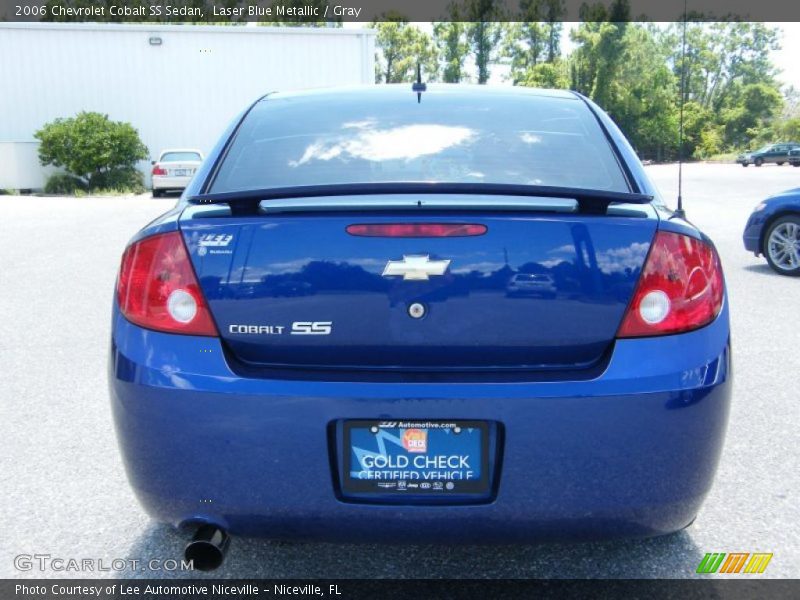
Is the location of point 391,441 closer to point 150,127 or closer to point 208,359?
point 208,359

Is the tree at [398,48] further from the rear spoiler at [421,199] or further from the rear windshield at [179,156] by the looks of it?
the rear spoiler at [421,199]

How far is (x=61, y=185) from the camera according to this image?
28.8m

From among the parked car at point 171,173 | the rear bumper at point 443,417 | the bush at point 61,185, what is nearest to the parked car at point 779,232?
the rear bumper at point 443,417

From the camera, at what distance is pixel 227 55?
1209 inches

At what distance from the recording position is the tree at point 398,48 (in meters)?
74.3

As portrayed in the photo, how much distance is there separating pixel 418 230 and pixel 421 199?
0.15 meters

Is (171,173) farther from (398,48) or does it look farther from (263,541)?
(398,48)

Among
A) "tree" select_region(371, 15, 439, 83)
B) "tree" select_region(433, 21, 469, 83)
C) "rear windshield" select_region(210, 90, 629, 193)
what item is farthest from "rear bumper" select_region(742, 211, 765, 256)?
"tree" select_region(433, 21, 469, 83)

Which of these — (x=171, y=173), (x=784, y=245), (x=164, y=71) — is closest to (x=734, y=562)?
(x=784, y=245)

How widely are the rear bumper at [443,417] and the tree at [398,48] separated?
74058 millimetres

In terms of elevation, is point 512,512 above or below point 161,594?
above

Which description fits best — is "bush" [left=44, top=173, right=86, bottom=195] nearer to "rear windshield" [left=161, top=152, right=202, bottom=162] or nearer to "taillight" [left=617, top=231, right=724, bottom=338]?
"rear windshield" [left=161, top=152, right=202, bottom=162]

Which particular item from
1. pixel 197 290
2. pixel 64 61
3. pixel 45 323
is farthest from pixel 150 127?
pixel 197 290

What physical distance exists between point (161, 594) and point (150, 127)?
30.9m
